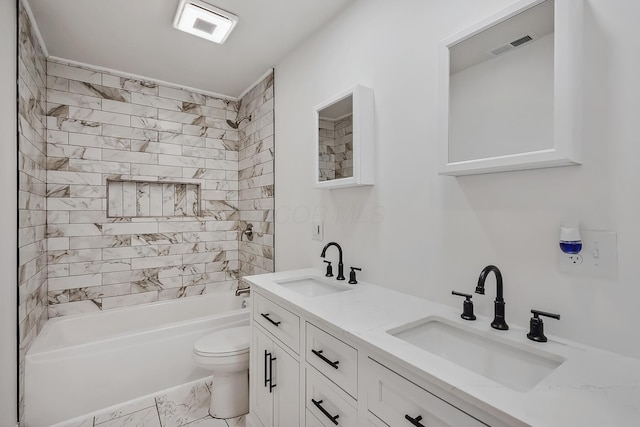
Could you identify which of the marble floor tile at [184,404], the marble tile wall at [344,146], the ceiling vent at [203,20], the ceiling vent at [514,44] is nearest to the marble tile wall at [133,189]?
the marble floor tile at [184,404]

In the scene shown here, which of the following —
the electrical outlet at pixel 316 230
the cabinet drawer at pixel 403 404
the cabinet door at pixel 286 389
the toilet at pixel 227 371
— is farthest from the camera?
the electrical outlet at pixel 316 230

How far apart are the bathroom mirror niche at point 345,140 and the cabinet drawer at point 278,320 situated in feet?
2.50

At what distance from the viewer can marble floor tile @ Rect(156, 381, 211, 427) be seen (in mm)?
2020

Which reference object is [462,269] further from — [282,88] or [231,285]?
[231,285]

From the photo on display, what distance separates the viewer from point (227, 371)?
6.67 ft

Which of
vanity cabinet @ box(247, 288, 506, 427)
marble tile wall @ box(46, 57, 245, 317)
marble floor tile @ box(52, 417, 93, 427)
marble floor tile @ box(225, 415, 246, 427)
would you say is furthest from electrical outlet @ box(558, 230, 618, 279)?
marble tile wall @ box(46, 57, 245, 317)

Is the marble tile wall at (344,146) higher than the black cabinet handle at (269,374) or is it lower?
higher

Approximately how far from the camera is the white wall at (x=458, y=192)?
92cm

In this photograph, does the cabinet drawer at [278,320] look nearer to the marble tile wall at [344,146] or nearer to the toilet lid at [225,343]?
the toilet lid at [225,343]

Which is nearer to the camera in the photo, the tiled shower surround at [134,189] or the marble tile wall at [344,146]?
the marble tile wall at [344,146]

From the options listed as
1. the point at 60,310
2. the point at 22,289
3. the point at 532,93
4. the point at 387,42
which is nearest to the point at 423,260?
the point at 532,93

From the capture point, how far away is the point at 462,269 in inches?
51.4

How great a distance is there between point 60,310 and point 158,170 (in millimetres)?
1448

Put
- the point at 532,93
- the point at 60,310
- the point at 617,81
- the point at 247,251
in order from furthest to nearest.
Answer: the point at 247,251 < the point at 60,310 < the point at 532,93 < the point at 617,81
